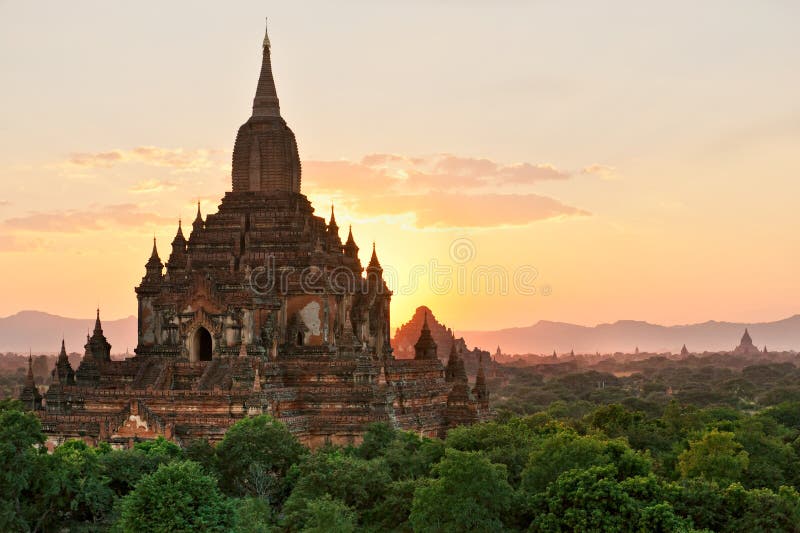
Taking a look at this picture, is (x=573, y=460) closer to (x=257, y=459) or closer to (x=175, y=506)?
(x=257, y=459)

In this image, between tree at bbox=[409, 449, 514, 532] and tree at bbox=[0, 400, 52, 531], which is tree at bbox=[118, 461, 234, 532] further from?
tree at bbox=[409, 449, 514, 532]

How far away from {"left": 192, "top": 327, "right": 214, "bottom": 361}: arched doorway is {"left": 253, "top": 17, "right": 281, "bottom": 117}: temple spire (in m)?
13.8

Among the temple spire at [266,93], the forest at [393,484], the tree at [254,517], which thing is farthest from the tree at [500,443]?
the temple spire at [266,93]

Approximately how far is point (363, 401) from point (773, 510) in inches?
891

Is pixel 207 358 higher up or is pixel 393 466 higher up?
pixel 207 358

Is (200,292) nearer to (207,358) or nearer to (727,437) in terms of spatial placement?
(207,358)

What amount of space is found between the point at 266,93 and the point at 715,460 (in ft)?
111

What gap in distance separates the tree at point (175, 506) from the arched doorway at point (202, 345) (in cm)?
2305

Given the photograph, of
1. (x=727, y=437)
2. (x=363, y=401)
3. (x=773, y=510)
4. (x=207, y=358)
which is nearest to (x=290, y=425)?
(x=363, y=401)

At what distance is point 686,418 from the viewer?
65.9m

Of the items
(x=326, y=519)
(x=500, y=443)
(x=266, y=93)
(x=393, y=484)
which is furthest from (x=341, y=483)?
(x=266, y=93)

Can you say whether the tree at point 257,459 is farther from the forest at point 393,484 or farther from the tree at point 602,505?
the tree at point 602,505

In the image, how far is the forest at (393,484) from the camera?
39.1m

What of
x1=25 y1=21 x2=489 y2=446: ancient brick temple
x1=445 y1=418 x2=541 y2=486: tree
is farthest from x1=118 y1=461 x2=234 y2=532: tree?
x1=25 y1=21 x2=489 y2=446: ancient brick temple
